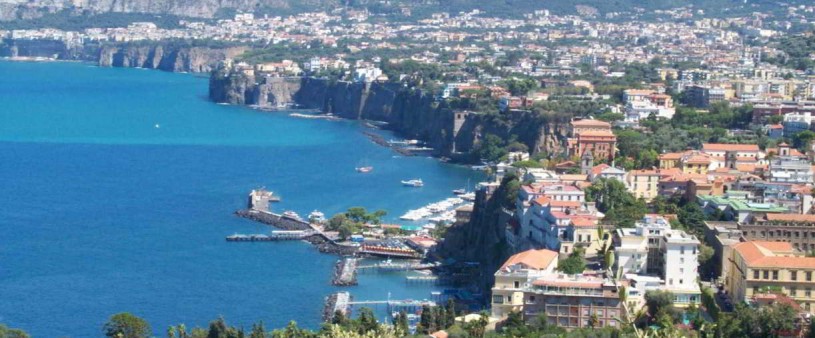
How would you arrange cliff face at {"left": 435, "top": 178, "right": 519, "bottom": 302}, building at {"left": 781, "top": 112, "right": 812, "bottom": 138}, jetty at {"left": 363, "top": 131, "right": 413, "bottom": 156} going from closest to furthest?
cliff face at {"left": 435, "top": 178, "right": 519, "bottom": 302}
building at {"left": 781, "top": 112, "right": 812, "bottom": 138}
jetty at {"left": 363, "top": 131, "right": 413, "bottom": 156}

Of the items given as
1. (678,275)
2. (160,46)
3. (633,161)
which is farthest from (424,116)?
(160,46)

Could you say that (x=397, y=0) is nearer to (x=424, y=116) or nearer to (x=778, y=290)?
(x=424, y=116)

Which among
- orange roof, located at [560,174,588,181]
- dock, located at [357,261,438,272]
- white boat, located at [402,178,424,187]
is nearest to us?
orange roof, located at [560,174,588,181]

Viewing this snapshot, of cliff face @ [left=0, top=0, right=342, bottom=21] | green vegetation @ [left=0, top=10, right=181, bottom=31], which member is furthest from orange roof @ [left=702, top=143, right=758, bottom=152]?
cliff face @ [left=0, top=0, right=342, bottom=21]

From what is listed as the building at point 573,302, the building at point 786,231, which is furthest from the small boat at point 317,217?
the building at point 573,302

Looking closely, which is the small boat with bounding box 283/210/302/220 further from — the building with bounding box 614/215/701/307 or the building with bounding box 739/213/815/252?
the building with bounding box 739/213/815/252
